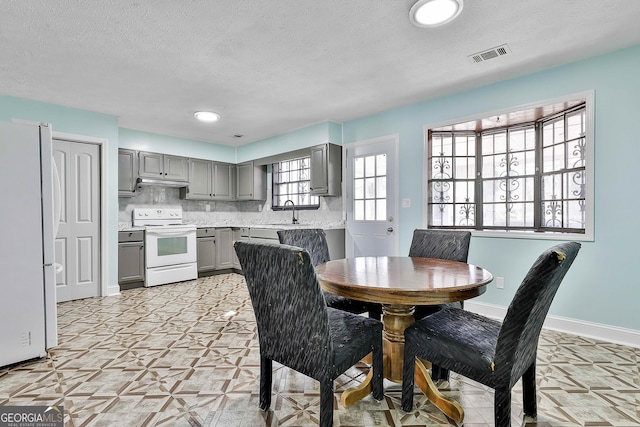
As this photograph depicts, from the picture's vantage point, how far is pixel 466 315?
185 centimetres

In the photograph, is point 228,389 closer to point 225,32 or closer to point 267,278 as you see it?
point 267,278

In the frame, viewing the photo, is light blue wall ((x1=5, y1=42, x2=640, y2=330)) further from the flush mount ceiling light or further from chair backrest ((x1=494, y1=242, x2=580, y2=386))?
chair backrest ((x1=494, y1=242, x2=580, y2=386))

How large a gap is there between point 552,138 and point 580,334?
1.83 m

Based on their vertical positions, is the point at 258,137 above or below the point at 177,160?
above

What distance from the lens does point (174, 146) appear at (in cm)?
538

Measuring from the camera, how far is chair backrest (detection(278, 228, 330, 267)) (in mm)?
2773

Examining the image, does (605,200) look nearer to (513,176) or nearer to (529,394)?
(513,176)

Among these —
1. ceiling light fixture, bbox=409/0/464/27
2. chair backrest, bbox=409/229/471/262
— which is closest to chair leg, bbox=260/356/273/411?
chair backrest, bbox=409/229/471/262

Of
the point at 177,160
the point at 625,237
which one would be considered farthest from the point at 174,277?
the point at 625,237

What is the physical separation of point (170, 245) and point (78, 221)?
1203mm

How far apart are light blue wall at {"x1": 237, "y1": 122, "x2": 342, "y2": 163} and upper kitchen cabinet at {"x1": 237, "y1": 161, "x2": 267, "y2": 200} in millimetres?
175

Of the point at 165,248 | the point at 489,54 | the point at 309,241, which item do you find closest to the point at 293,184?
the point at 165,248

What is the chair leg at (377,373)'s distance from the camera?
1740mm

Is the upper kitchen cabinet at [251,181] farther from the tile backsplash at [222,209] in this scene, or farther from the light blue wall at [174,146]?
the light blue wall at [174,146]
